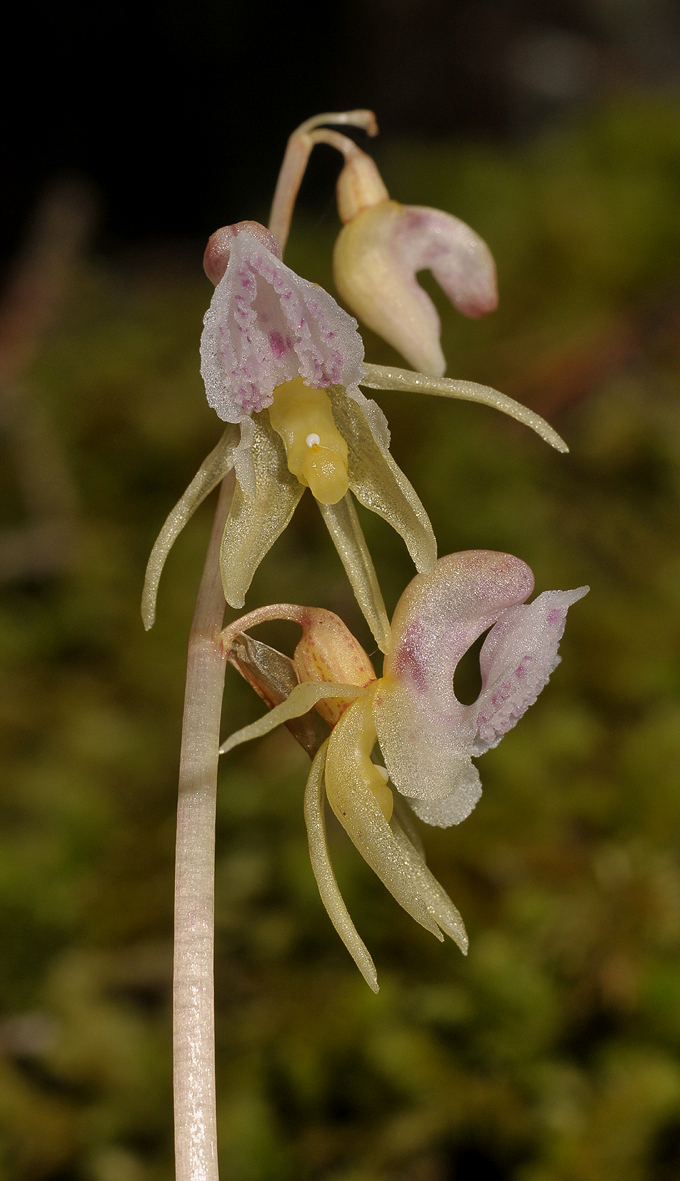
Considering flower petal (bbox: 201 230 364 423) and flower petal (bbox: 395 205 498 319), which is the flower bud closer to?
flower petal (bbox: 201 230 364 423)

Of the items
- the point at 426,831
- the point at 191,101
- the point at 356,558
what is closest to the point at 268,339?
the point at 356,558

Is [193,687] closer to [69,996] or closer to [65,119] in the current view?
[69,996]

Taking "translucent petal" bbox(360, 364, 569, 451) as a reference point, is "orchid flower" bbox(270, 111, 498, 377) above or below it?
above

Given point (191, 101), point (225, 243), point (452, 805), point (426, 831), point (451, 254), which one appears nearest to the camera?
point (225, 243)

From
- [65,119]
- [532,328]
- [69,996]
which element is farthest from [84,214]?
[69,996]

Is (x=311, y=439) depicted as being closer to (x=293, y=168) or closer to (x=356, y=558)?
(x=356, y=558)

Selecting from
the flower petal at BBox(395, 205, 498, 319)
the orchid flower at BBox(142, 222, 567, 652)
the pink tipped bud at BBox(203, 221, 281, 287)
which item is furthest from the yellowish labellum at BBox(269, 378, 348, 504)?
the flower petal at BBox(395, 205, 498, 319)
